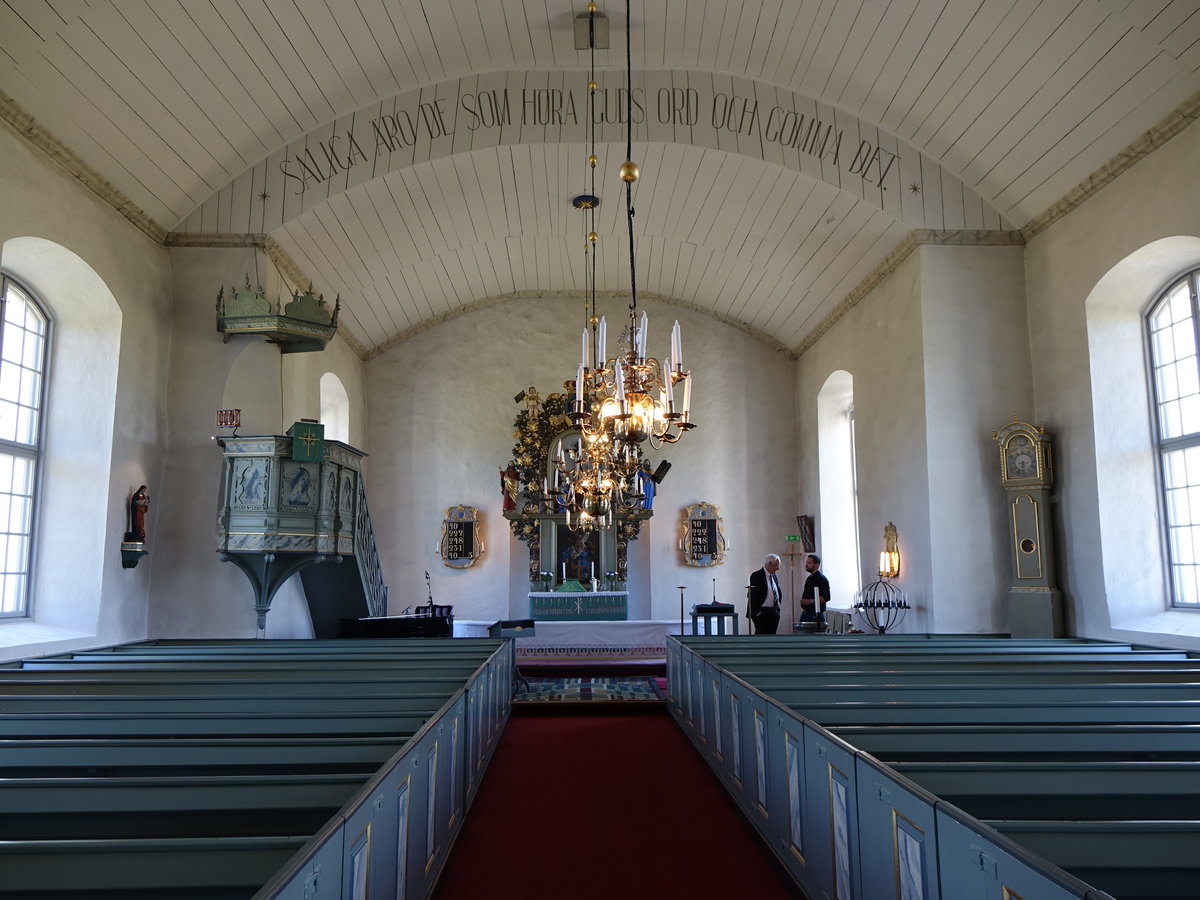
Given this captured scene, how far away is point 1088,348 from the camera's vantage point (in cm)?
816

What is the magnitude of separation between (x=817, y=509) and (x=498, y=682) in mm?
7754

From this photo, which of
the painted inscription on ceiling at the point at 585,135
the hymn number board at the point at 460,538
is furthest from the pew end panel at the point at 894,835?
the hymn number board at the point at 460,538

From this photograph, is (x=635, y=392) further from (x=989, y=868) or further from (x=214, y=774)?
(x=989, y=868)

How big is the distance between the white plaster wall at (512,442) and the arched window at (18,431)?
630cm

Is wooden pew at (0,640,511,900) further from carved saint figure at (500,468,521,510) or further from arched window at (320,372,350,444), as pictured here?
carved saint figure at (500,468,521,510)

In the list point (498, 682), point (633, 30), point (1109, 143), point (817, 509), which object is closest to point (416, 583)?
point (817, 509)

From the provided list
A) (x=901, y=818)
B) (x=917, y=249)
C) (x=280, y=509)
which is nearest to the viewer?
(x=901, y=818)

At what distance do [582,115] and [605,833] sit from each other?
303 inches

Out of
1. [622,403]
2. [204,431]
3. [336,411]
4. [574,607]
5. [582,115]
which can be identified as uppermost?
[582,115]

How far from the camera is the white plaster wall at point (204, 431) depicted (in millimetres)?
8781

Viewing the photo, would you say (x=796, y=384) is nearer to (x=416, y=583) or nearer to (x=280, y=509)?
(x=416, y=583)

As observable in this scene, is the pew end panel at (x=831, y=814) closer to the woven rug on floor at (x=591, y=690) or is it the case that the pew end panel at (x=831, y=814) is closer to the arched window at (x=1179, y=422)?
the woven rug on floor at (x=591, y=690)

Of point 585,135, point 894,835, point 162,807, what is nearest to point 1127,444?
point 585,135

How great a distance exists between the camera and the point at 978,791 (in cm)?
255
